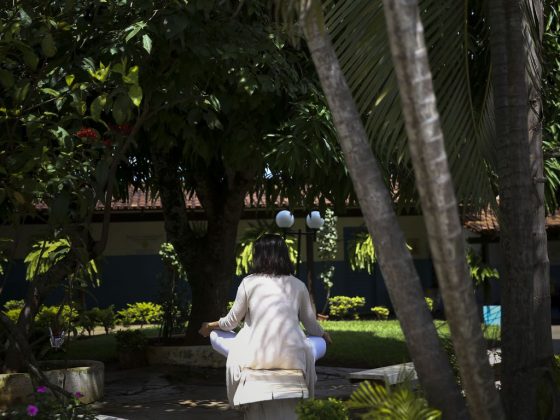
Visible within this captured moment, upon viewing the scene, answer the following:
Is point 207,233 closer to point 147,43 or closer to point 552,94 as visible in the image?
point 552,94

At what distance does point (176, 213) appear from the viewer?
1246 centimetres

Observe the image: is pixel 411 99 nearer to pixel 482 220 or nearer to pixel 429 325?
pixel 429 325

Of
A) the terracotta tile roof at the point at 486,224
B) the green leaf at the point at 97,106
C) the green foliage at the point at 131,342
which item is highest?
the terracotta tile roof at the point at 486,224

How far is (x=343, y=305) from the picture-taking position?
2311 cm

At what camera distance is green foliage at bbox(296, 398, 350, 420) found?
488cm

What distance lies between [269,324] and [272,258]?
0.38 meters

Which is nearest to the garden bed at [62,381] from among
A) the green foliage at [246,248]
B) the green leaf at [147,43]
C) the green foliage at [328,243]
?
the green leaf at [147,43]

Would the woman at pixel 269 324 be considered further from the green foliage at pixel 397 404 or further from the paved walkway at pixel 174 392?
the paved walkway at pixel 174 392

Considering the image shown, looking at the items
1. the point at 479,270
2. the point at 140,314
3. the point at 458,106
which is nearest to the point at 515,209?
the point at 458,106

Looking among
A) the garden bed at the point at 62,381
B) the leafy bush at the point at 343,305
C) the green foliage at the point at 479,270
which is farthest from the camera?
the leafy bush at the point at 343,305

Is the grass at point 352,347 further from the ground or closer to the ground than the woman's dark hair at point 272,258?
closer to the ground

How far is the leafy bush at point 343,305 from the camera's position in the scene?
23.0 m

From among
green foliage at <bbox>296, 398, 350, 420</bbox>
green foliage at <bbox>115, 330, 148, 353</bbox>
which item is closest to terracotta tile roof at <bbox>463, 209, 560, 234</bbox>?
green foliage at <bbox>115, 330, 148, 353</bbox>

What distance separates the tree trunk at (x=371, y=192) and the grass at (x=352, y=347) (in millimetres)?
7368
